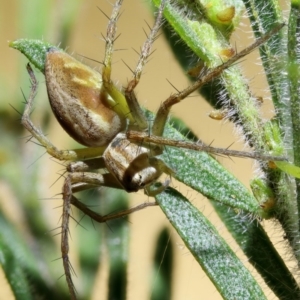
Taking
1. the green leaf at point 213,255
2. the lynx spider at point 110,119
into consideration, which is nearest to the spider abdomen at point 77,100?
the lynx spider at point 110,119

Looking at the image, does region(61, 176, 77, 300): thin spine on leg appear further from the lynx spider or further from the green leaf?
the green leaf

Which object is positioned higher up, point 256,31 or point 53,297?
point 256,31

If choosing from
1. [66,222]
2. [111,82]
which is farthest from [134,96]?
[66,222]

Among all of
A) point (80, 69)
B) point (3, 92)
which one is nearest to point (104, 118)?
point (80, 69)

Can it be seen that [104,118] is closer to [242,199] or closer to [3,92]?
[242,199]

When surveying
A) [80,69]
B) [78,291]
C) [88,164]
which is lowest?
[78,291]
